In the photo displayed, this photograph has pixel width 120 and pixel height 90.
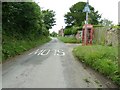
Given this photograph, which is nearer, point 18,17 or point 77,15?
point 18,17

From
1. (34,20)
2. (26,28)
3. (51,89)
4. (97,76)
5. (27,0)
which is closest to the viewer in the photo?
(51,89)

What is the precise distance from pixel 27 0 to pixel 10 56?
879cm

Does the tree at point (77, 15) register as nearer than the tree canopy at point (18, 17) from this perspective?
No

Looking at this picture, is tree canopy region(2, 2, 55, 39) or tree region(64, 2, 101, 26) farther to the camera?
tree region(64, 2, 101, 26)

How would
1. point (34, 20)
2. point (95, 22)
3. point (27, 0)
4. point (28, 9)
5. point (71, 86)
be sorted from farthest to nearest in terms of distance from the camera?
point (95, 22) < point (34, 20) < point (28, 9) < point (27, 0) < point (71, 86)

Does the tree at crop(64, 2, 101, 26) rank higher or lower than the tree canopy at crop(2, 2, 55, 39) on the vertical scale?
higher

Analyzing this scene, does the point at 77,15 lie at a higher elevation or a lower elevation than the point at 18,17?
higher

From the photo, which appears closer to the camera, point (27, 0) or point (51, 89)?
point (51, 89)

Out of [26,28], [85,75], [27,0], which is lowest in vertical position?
[85,75]

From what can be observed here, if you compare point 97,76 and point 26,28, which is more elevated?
point 26,28

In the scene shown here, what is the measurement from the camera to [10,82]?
9453mm

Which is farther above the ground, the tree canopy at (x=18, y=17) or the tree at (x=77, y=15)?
the tree at (x=77, y=15)

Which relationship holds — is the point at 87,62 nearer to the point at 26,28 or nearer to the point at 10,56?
the point at 10,56

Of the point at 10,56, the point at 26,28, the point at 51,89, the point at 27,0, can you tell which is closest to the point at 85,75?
the point at 51,89
